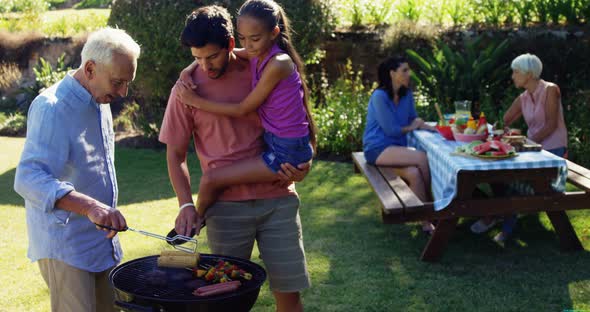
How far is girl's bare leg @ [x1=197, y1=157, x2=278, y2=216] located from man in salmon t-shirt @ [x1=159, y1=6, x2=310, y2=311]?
0.21 ft

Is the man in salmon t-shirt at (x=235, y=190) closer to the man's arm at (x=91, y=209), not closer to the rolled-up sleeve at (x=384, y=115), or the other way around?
the man's arm at (x=91, y=209)

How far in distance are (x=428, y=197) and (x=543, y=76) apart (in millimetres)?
3965

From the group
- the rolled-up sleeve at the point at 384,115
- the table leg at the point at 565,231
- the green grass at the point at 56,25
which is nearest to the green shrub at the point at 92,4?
the green grass at the point at 56,25

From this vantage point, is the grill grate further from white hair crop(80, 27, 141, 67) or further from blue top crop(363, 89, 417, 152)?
blue top crop(363, 89, 417, 152)

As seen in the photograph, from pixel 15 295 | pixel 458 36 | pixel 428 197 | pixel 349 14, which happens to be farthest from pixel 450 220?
pixel 349 14

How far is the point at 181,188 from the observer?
11.9 ft

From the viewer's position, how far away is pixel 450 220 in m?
5.93

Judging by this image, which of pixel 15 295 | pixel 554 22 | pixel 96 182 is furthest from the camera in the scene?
pixel 554 22

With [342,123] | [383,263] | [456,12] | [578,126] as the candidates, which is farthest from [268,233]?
[456,12]

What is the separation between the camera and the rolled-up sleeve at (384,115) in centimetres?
695

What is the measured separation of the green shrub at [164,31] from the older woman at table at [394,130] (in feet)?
9.95

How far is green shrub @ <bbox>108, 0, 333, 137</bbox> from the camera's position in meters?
9.96

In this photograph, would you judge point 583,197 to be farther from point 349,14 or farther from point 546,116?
point 349,14

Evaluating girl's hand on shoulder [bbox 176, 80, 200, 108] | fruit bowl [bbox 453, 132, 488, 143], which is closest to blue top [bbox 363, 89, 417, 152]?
fruit bowl [bbox 453, 132, 488, 143]
